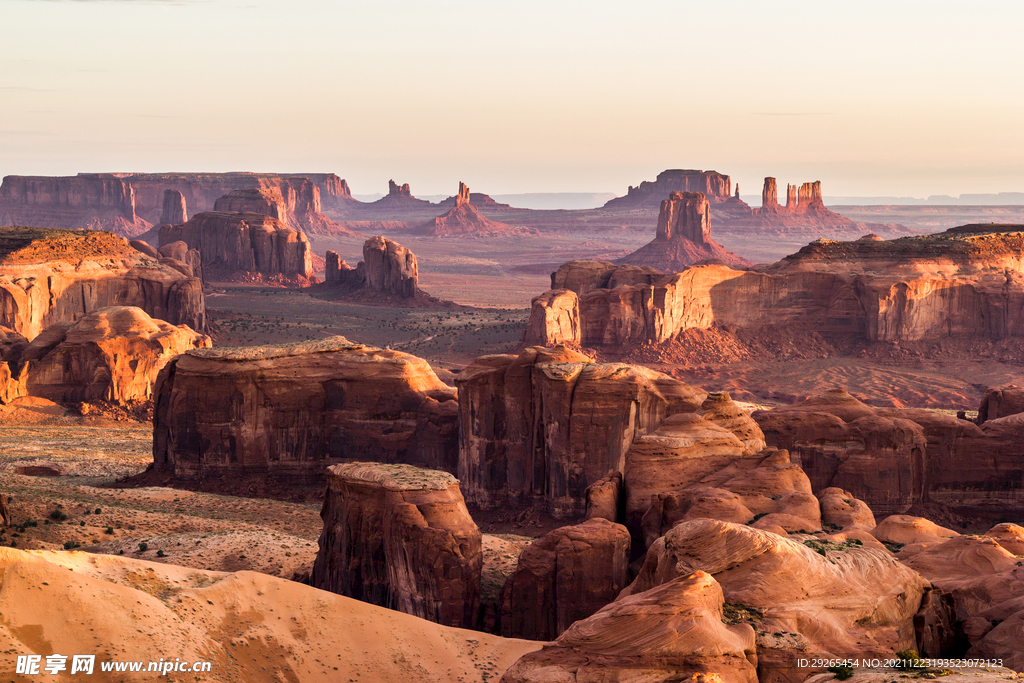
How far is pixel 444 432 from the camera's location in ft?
134

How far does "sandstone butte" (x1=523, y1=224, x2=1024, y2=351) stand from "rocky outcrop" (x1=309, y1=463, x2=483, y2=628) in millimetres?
44204

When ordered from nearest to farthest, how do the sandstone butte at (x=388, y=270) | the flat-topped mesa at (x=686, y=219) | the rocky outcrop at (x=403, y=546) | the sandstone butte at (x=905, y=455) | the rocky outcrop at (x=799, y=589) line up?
the rocky outcrop at (x=799, y=589)
the rocky outcrop at (x=403, y=546)
the sandstone butte at (x=905, y=455)
the sandstone butte at (x=388, y=270)
the flat-topped mesa at (x=686, y=219)

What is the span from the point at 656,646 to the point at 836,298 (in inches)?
2532

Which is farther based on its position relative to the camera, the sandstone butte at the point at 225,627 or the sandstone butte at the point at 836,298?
the sandstone butte at the point at 836,298

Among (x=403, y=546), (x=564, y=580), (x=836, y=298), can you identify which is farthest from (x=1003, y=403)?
(x=836, y=298)

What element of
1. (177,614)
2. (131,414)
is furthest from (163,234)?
(177,614)

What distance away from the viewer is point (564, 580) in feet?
82.8

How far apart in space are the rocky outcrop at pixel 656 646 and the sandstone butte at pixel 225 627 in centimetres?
563

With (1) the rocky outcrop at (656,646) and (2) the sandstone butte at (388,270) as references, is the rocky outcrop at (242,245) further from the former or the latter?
(1) the rocky outcrop at (656,646)

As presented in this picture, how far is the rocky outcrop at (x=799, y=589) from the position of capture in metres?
18.5

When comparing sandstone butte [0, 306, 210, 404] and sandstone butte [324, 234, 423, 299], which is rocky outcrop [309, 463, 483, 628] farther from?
sandstone butte [324, 234, 423, 299]

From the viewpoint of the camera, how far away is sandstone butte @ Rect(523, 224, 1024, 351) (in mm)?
73812

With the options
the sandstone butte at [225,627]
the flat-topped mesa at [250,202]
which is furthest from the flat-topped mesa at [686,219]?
the sandstone butte at [225,627]

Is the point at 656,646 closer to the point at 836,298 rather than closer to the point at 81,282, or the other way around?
the point at 836,298
